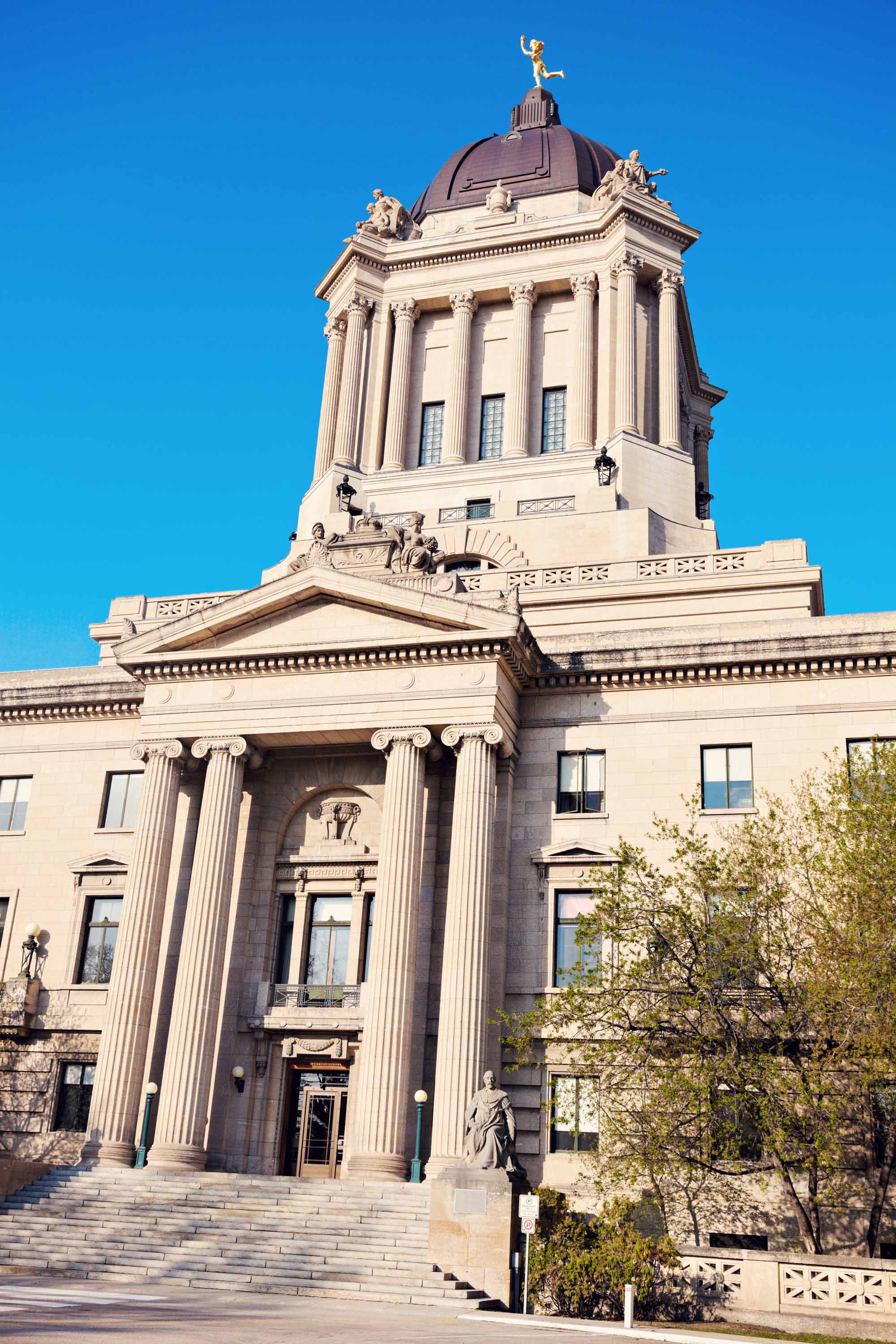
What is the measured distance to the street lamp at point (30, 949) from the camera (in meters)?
37.4

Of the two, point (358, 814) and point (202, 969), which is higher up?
point (358, 814)

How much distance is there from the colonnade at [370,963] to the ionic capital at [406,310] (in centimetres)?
2827

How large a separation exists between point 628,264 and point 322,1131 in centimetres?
3714

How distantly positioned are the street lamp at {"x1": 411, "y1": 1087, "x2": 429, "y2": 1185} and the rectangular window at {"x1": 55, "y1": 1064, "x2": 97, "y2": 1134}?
9.33 metres

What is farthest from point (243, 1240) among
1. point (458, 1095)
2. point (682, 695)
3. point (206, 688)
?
point (682, 695)

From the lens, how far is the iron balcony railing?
34.7m

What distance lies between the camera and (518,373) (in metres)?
54.8

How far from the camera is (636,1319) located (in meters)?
24.6

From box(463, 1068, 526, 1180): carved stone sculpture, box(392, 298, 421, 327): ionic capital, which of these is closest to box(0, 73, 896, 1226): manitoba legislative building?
box(463, 1068, 526, 1180): carved stone sculpture

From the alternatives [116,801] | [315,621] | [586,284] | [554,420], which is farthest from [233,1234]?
[586,284]

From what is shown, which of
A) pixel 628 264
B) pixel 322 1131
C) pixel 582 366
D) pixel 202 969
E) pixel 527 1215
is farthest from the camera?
pixel 628 264

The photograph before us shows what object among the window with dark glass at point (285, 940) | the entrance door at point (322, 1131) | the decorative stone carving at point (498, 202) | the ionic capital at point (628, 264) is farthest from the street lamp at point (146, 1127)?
the decorative stone carving at point (498, 202)

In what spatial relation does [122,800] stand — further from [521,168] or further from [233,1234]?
[521,168]

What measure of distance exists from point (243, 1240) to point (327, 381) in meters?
39.7
